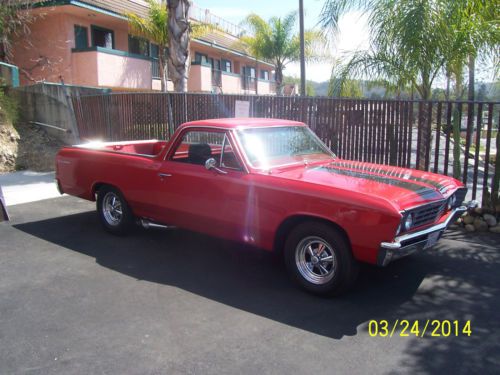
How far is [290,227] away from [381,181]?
1007 millimetres

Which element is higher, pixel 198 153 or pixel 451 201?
pixel 198 153

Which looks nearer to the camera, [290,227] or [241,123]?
[290,227]

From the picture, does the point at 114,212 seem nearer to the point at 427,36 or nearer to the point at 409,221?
the point at 409,221

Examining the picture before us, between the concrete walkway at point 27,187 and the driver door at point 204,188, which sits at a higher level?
the driver door at point 204,188

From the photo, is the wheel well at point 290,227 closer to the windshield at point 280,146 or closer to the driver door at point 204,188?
the driver door at point 204,188

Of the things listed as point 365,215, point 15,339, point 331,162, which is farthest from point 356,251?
point 15,339

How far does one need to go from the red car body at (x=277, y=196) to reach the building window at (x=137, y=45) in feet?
50.4

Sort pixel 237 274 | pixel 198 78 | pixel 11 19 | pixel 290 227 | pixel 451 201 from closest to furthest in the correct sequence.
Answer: pixel 290 227 < pixel 451 201 < pixel 237 274 < pixel 11 19 < pixel 198 78

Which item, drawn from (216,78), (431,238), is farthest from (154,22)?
(431,238)

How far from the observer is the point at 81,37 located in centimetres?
1762

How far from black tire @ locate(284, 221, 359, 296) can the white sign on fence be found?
204 inches

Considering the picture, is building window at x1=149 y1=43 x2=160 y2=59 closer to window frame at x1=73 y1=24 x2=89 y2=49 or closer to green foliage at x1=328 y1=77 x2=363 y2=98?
window frame at x1=73 y1=24 x2=89 y2=49

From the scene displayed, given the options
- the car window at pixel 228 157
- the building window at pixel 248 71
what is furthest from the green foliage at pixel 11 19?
the building window at pixel 248 71

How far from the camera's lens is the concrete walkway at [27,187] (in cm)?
872
